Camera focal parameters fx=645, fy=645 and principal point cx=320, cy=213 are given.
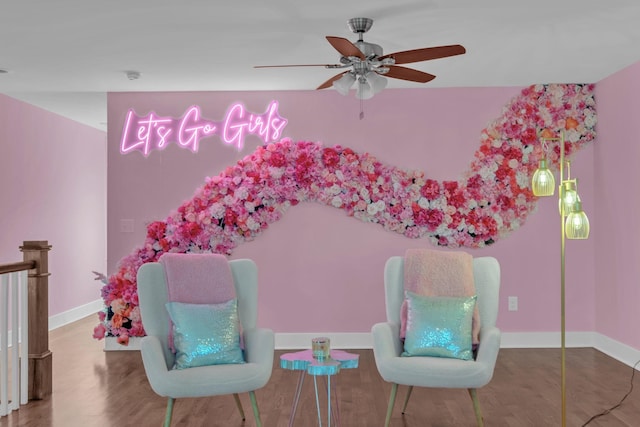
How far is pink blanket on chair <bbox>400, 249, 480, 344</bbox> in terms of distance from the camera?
378 cm

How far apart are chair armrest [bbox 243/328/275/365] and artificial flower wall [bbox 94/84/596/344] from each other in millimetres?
2280

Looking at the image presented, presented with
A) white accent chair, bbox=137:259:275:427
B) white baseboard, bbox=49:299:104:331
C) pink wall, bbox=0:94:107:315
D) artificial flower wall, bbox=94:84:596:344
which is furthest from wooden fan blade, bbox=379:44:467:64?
→ white baseboard, bbox=49:299:104:331

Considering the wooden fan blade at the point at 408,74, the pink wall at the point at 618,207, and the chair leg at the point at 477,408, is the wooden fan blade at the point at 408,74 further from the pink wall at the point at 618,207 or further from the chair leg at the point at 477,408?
the pink wall at the point at 618,207

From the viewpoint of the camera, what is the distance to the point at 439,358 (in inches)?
137

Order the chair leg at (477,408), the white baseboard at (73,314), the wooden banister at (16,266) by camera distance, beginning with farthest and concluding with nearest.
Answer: the white baseboard at (73,314) < the wooden banister at (16,266) < the chair leg at (477,408)

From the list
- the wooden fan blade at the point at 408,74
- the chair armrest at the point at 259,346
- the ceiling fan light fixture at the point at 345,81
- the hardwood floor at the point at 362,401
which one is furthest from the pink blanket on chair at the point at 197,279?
the wooden fan blade at the point at 408,74

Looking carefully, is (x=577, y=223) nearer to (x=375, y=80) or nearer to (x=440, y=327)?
(x=440, y=327)

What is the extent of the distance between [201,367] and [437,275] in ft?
4.82

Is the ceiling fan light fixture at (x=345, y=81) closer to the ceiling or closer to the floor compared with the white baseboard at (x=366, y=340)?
closer to the ceiling

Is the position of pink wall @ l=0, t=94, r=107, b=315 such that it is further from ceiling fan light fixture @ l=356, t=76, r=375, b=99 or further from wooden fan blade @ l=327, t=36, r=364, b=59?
wooden fan blade @ l=327, t=36, r=364, b=59

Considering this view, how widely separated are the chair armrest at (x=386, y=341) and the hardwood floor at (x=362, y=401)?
0.46 metres

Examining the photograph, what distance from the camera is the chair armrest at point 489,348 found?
3.37 m

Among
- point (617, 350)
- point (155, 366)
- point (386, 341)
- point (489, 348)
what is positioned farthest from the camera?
point (617, 350)

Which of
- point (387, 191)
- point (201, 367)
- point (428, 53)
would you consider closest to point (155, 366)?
point (201, 367)
